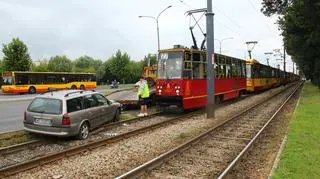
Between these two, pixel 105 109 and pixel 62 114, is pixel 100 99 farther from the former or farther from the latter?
pixel 62 114

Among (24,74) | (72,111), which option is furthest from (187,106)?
(24,74)

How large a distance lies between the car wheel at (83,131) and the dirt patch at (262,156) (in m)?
5.07

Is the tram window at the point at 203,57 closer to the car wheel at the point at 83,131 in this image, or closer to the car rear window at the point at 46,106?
the car wheel at the point at 83,131

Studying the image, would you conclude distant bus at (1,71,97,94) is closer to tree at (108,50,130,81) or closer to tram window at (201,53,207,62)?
tram window at (201,53,207,62)

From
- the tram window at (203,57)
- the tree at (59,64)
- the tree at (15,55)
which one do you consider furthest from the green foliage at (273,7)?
the tree at (59,64)

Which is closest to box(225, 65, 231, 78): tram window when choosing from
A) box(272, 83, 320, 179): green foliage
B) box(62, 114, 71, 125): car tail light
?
box(272, 83, 320, 179): green foliage

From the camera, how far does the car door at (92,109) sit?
1304 cm

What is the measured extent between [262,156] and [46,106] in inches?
Answer: 254

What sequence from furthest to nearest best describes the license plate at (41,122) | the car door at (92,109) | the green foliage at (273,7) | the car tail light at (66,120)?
the green foliage at (273,7)
the car door at (92,109)
the license plate at (41,122)
the car tail light at (66,120)

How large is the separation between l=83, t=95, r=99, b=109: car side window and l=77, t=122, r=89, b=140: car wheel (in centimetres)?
65

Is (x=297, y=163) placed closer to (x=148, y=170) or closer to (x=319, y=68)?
(x=148, y=170)

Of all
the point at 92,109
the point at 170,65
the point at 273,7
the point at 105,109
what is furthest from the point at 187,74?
the point at 273,7

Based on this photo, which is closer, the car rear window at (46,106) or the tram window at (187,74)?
the car rear window at (46,106)

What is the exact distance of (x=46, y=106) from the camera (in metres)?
12.1
